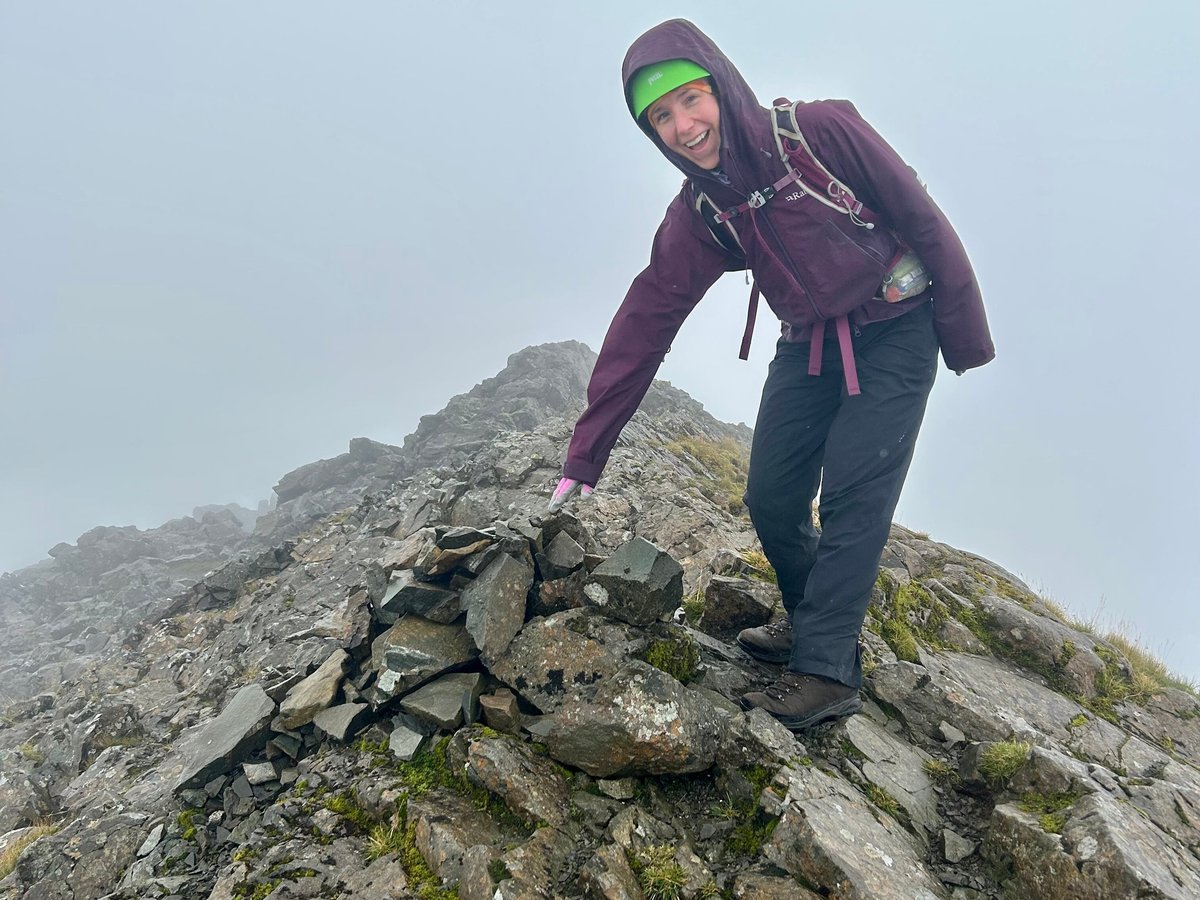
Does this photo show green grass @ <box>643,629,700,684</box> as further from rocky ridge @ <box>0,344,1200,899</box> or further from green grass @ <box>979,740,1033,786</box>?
green grass @ <box>979,740,1033,786</box>

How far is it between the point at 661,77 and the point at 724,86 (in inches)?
17.0

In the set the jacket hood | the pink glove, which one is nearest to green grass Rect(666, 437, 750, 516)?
the pink glove

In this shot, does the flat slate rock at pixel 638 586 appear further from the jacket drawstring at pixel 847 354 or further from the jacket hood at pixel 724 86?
the jacket hood at pixel 724 86

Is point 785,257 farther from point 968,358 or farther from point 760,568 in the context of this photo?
point 760,568

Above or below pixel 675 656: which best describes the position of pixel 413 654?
below

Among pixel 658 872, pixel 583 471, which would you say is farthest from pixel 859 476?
pixel 658 872

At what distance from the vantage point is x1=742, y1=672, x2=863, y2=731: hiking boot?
4066mm

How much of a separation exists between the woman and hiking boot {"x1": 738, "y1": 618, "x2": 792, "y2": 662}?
2.59ft

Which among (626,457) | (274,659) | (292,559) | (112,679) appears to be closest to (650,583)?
(274,659)

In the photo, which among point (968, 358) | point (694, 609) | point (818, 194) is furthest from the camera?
point (694, 609)

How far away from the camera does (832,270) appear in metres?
4.05

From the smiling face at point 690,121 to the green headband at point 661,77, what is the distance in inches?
1.6

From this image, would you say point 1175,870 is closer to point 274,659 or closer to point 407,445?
point 274,659

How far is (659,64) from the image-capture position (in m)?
3.98
